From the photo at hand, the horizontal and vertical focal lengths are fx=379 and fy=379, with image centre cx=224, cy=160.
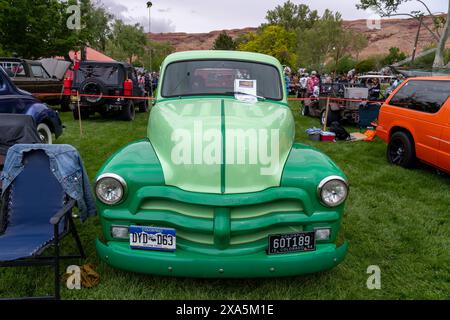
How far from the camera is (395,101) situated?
23.5 feet

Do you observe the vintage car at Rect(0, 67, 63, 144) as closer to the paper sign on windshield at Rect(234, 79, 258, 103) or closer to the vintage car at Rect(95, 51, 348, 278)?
the paper sign on windshield at Rect(234, 79, 258, 103)

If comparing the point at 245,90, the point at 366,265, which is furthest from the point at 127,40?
the point at 366,265

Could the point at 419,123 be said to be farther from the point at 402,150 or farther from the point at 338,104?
the point at 338,104

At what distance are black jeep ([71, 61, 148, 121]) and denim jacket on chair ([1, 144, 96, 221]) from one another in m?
8.42

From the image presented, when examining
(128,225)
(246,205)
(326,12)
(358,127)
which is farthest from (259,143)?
(326,12)

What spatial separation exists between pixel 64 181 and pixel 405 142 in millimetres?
5842

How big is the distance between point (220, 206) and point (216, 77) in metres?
2.19

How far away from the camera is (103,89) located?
1183 centimetres

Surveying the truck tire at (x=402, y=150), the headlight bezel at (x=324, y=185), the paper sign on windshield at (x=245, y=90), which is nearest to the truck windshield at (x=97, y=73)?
the truck tire at (x=402, y=150)

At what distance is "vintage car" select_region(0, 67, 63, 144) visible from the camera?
6.56 m

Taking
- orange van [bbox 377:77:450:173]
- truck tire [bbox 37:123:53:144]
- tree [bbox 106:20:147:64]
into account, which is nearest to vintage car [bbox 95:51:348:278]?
orange van [bbox 377:77:450:173]

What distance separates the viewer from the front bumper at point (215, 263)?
2.74 meters

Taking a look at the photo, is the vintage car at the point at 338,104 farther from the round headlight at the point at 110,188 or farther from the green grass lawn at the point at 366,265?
the round headlight at the point at 110,188
